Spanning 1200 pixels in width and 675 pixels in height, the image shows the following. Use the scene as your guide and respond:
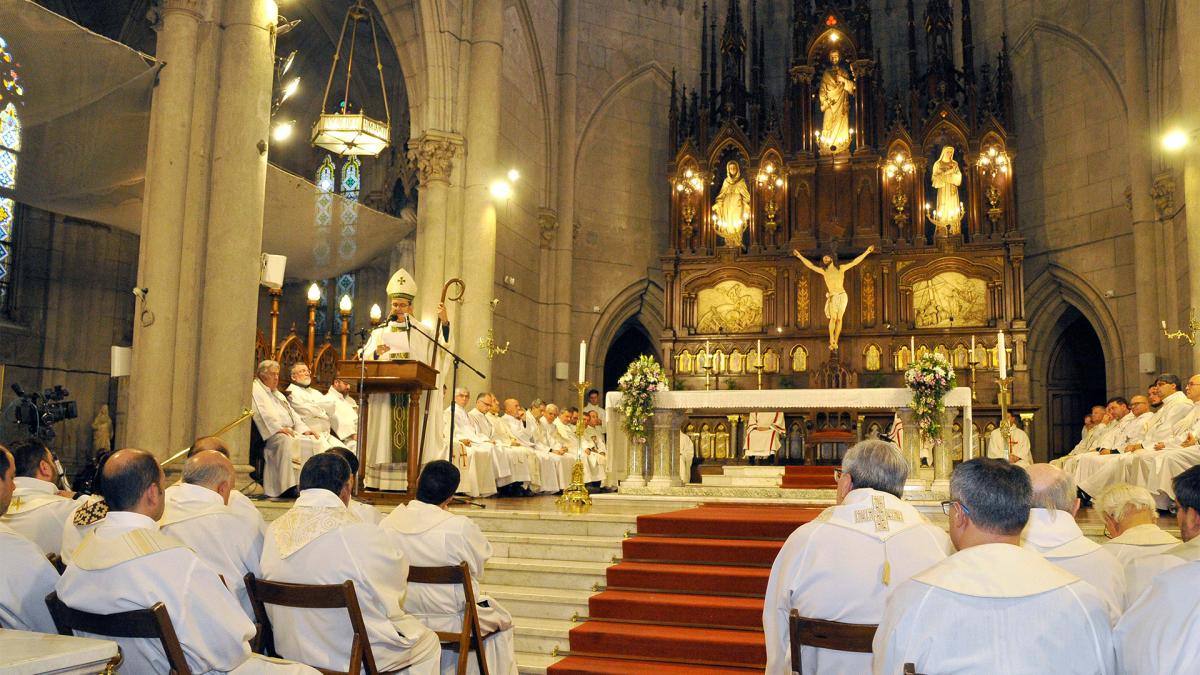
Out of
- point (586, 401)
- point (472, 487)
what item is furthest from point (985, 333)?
point (472, 487)

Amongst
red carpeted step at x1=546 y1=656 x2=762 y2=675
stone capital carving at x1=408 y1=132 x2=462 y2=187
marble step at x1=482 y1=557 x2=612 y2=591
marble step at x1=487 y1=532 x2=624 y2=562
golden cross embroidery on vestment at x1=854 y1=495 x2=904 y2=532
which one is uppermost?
stone capital carving at x1=408 y1=132 x2=462 y2=187

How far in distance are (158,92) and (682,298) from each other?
10.3m

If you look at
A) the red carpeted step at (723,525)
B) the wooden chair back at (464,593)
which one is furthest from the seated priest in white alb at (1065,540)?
the red carpeted step at (723,525)

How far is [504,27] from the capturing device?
17.2 m

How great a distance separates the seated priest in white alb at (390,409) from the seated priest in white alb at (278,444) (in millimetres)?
775

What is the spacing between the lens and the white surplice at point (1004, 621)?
2654mm

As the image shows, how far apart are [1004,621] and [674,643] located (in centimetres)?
390

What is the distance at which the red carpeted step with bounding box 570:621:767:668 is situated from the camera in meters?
6.20

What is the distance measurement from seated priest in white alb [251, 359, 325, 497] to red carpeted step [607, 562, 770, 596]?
3.97m

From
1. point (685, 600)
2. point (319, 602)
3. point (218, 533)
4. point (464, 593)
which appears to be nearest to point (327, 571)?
point (319, 602)

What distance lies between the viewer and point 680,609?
6793 millimetres

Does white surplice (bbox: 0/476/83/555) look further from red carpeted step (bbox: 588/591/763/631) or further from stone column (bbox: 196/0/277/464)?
stone column (bbox: 196/0/277/464)

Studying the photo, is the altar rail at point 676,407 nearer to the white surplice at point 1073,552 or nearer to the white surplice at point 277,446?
the white surplice at point 277,446

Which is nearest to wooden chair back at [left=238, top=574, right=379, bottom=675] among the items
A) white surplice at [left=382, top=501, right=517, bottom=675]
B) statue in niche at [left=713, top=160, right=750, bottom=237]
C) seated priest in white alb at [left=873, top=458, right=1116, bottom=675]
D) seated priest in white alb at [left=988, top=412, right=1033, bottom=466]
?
white surplice at [left=382, top=501, right=517, bottom=675]
